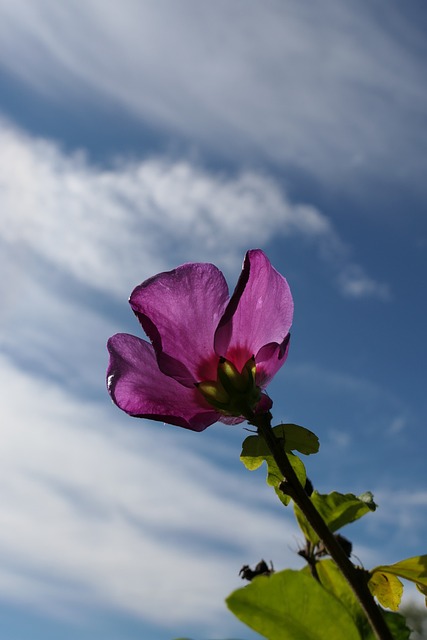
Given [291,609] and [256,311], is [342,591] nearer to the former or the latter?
[291,609]

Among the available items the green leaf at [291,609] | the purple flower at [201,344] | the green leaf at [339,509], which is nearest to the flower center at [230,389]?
the purple flower at [201,344]

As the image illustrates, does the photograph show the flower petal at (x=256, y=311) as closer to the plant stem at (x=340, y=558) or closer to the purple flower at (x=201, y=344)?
the purple flower at (x=201, y=344)

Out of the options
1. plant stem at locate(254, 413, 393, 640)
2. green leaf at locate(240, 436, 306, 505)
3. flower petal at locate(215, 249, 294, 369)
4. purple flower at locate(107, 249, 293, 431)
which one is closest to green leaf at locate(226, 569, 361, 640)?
plant stem at locate(254, 413, 393, 640)

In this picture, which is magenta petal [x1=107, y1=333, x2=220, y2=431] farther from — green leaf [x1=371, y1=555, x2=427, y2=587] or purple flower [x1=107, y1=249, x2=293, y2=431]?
green leaf [x1=371, y1=555, x2=427, y2=587]

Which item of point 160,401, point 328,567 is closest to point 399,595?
point 328,567

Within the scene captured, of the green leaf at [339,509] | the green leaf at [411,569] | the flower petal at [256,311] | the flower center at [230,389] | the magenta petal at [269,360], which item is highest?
the flower petal at [256,311]

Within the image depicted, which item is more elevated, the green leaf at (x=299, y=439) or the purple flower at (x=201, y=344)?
the purple flower at (x=201, y=344)
